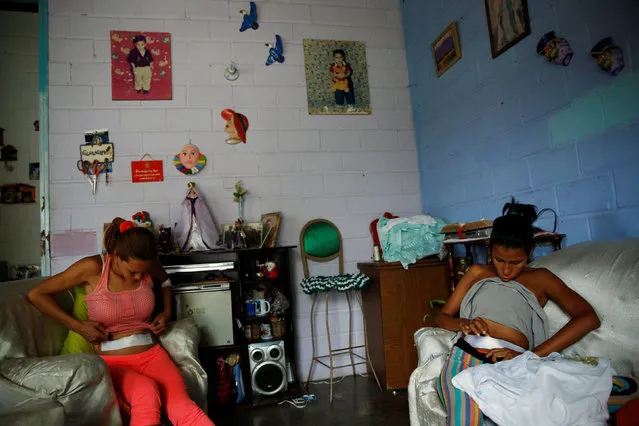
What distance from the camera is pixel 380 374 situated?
3049 millimetres

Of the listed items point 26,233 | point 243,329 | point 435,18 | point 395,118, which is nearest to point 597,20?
point 435,18

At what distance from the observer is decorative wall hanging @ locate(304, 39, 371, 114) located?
144 inches

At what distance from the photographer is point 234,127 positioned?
11.3 feet

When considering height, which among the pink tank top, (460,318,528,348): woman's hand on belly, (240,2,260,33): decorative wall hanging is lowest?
(460,318,528,348): woman's hand on belly

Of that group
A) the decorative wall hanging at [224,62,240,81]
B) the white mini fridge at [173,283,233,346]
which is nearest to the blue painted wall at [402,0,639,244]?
the decorative wall hanging at [224,62,240,81]

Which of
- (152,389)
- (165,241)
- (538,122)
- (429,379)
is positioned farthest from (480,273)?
Answer: (165,241)

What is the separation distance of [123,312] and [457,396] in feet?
4.98

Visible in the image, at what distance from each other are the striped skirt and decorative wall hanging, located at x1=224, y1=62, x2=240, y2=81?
2.77m

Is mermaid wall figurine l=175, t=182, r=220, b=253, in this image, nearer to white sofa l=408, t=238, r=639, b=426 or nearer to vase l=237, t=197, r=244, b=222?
vase l=237, t=197, r=244, b=222

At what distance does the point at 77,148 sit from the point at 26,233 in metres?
1.25

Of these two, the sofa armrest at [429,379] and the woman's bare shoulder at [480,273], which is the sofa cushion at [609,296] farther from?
the sofa armrest at [429,379]

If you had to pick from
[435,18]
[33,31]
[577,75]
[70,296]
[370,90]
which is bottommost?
[70,296]

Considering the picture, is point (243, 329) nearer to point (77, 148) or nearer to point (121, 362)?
point (121, 362)

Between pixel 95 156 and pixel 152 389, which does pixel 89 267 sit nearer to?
pixel 152 389
